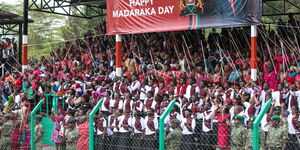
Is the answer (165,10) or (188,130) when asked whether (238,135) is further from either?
(165,10)

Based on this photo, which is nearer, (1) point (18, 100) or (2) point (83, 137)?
(2) point (83, 137)

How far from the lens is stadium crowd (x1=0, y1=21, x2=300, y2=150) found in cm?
990

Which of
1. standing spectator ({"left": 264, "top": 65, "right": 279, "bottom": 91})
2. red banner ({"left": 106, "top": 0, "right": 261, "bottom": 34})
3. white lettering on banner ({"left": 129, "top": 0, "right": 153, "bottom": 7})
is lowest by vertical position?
standing spectator ({"left": 264, "top": 65, "right": 279, "bottom": 91})

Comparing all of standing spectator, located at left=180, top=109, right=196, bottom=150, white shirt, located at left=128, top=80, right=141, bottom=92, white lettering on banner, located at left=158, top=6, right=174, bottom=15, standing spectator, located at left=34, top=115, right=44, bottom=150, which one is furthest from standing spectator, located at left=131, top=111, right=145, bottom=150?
white lettering on banner, located at left=158, top=6, right=174, bottom=15

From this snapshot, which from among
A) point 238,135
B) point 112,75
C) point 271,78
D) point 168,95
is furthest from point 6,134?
point 271,78

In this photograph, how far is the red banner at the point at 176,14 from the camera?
12.7 metres

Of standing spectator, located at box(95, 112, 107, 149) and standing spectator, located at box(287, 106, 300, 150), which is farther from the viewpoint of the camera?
standing spectator, located at box(95, 112, 107, 149)

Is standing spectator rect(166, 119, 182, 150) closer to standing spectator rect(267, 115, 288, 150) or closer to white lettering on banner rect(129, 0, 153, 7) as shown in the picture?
standing spectator rect(267, 115, 288, 150)

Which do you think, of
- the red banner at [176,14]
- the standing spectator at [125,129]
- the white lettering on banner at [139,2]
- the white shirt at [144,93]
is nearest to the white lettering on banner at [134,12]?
the red banner at [176,14]

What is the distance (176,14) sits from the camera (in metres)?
14.1

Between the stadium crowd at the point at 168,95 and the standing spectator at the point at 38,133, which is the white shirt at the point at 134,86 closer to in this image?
the stadium crowd at the point at 168,95

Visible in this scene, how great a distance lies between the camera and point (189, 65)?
14836 mm

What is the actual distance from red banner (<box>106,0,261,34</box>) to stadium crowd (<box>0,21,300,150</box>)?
1071 millimetres

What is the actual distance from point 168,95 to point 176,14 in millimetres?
3335
